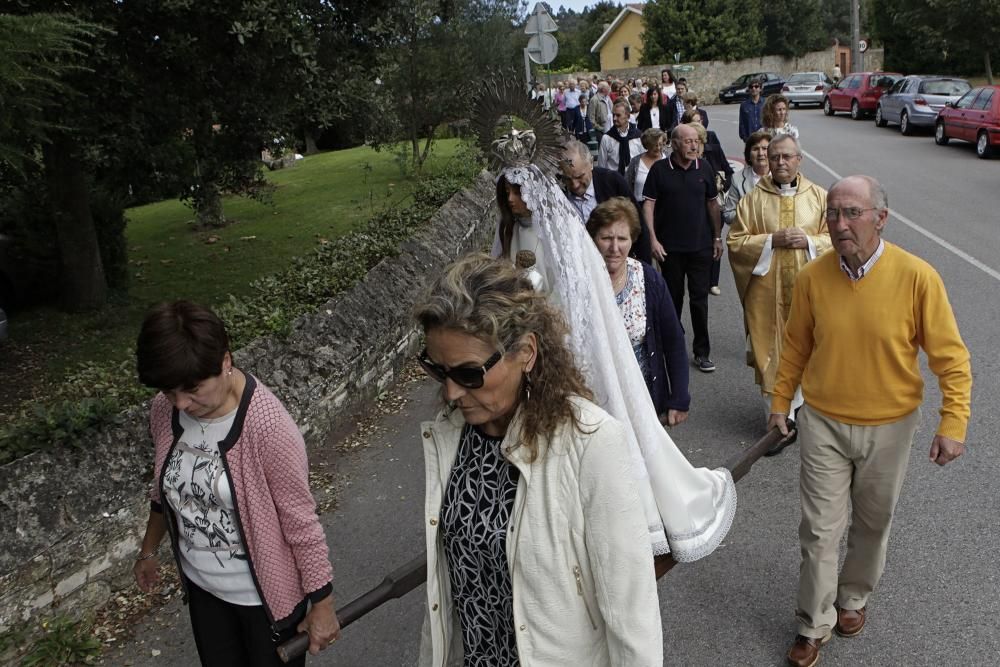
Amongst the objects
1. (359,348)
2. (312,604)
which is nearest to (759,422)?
(359,348)

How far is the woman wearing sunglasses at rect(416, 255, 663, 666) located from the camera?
2.04m

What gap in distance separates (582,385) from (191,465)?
1314 millimetres

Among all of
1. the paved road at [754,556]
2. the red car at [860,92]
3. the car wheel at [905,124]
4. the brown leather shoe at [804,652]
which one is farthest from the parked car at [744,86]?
the brown leather shoe at [804,652]

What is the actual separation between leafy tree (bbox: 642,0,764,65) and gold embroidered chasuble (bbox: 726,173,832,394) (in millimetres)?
53927

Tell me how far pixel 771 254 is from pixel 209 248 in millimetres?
8857

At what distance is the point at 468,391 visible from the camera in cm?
213

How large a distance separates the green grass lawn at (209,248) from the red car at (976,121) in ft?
40.8

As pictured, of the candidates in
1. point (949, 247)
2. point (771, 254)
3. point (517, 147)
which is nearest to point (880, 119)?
point (949, 247)

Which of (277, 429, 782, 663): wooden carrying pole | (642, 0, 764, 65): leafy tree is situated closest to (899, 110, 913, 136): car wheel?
(277, 429, 782, 663): wooden carrying pole

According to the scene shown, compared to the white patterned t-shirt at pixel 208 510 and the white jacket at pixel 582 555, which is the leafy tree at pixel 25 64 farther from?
the white jacket at pixel 582 555

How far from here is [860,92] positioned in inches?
1185

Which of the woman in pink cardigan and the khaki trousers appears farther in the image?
the khaki trousers

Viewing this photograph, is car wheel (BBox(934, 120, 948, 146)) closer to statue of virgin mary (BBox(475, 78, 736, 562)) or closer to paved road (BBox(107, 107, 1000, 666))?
paved road (BBox(107, 107, 1000, 666))

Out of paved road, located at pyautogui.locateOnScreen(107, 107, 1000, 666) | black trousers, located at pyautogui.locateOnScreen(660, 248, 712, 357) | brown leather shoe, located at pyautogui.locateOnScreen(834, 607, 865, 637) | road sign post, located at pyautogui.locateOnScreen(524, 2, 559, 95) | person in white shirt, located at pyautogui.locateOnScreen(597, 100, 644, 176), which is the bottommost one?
paved road, located at pyautogui.locateOnScreen(107, 107, 1000, 666)
